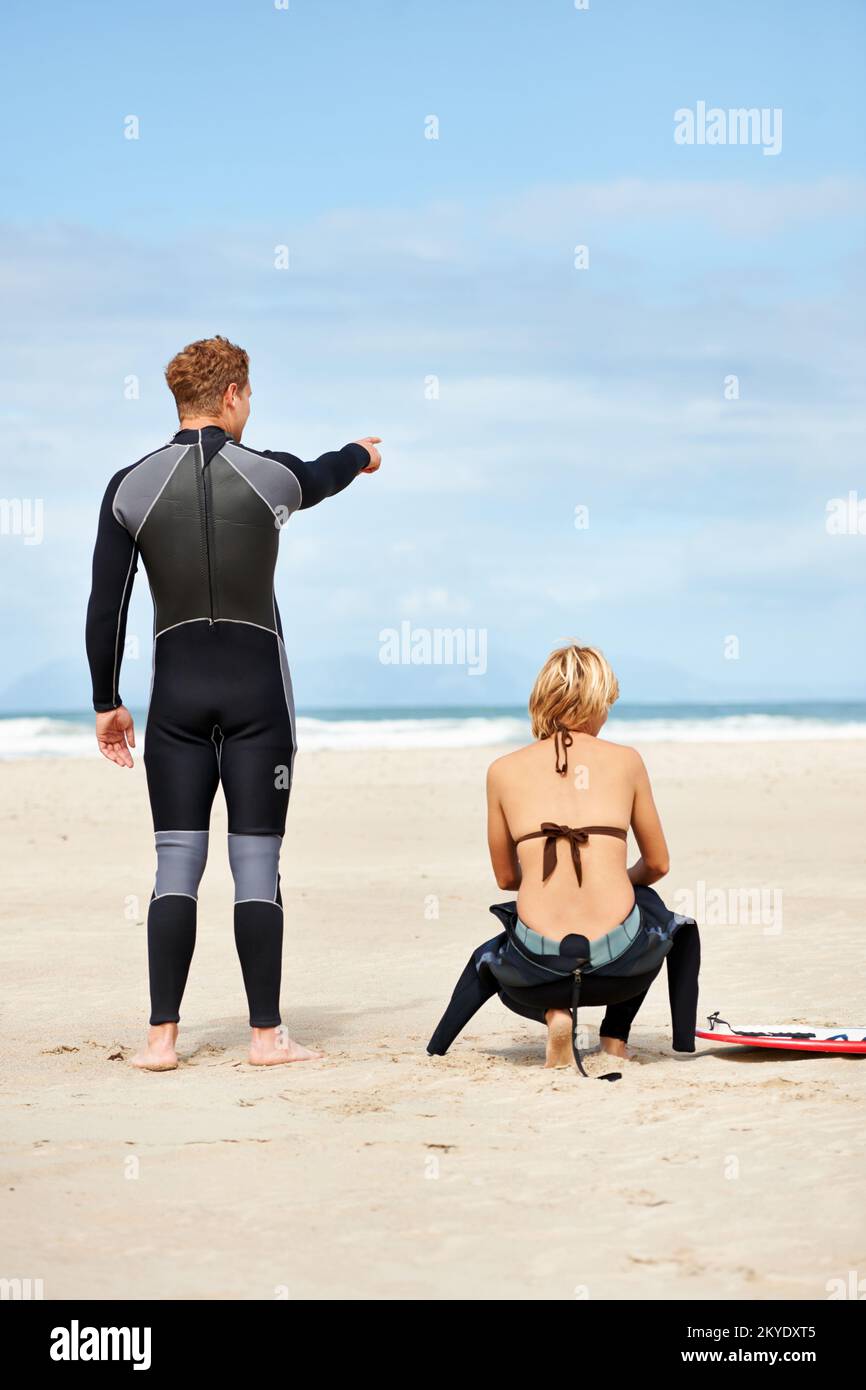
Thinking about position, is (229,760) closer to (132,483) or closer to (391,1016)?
(132,483)

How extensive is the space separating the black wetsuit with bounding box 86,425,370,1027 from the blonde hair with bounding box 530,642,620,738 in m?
0.88

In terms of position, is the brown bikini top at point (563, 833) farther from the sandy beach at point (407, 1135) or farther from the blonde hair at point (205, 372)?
the blonde hair at point (205, 372)

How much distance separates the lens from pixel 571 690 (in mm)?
4684

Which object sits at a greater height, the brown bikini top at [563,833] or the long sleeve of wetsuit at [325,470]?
the long sleeve of wetsuit at [325,470]

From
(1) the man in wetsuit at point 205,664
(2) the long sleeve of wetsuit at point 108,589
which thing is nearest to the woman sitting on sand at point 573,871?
(1) the man in wetsuit at point 205,664

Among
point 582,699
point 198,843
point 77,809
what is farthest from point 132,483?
point 77,809

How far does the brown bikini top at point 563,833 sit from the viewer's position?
463 centimetres

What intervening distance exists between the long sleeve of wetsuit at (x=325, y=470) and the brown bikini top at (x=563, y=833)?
1208mm

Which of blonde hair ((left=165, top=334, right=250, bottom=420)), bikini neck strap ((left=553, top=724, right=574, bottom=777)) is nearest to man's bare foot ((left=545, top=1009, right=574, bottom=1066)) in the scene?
bikini neck strap ((left=553, top=724, right=574, bottom=777))

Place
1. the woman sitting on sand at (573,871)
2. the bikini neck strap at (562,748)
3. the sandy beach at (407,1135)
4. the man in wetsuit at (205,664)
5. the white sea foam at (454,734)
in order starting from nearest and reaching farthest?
the sandy beach at (407,1135) < the woman sitting on sand at (573,871) < the bikini neck strap at (562,748) < the man in wetsuit at (205,664) < the white sea foam at (454,734)

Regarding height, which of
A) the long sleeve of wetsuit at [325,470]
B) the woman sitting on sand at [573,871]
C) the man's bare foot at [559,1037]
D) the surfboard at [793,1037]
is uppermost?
the long sleeve of wetsuit at [325,470]

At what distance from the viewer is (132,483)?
4895 mm

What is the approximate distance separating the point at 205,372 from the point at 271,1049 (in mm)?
2331
